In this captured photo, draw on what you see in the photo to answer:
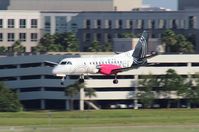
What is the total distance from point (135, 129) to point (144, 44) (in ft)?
51.0

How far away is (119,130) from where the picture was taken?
191625 millimetres

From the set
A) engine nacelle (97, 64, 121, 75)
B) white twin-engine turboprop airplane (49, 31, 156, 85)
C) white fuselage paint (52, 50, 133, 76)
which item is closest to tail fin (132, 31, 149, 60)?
white twin-engine turboprop airplane (49, 31, 156, 85)

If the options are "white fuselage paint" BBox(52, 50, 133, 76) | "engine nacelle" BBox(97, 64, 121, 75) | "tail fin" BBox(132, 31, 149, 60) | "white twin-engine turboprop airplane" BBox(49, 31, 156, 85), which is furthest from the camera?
"tail fin" BBox(132, 31, 149, 60)

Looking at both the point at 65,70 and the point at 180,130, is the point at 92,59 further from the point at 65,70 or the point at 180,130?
the point at 180,130

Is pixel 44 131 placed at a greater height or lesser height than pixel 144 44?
lesser

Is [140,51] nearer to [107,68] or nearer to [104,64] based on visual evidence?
[107,68]

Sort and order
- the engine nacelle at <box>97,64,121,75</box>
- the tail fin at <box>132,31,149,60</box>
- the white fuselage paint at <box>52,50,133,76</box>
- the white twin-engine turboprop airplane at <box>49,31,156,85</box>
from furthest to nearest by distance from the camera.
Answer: the tail fin at <box>132,31,149,60</box> < the engine nacelle at <box>97,64,121,75</box> < the white twin-engine turboprop airplane at <box>49,31,156,85</box> < the white fuselage paint at <box>52,50,133,76</box>

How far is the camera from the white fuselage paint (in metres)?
178

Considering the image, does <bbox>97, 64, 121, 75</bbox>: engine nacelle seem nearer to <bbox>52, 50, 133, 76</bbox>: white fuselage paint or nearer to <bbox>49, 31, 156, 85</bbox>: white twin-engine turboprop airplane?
<bbox>49, 31, 156, 85</bbox>: white twin-engine turboprop airplane

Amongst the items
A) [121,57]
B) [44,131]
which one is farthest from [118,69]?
[44,131]

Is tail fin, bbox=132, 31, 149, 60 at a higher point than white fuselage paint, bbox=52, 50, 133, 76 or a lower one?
higher

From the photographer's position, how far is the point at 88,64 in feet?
584

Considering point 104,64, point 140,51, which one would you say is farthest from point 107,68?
point 140,51

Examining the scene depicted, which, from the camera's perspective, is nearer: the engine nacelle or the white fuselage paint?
the white fuselage paint
